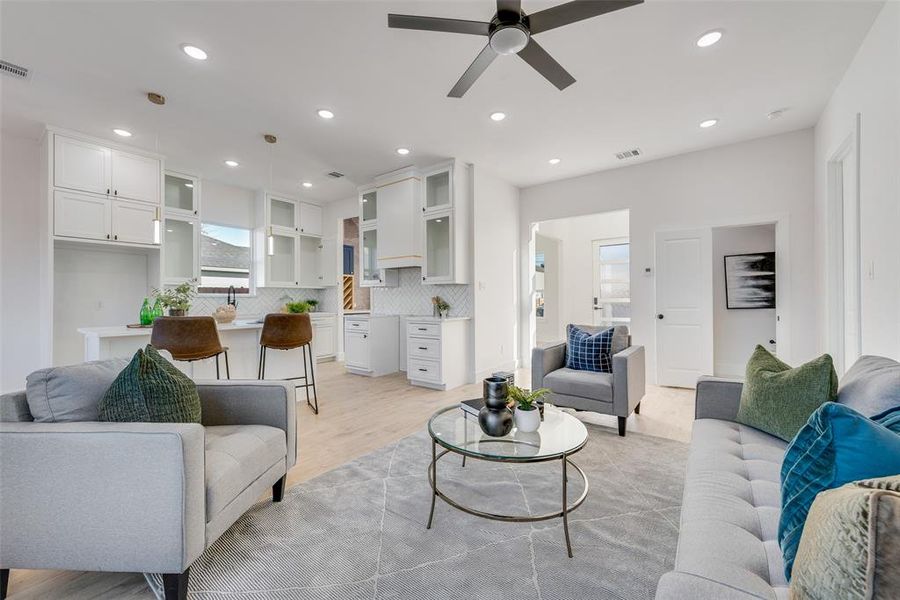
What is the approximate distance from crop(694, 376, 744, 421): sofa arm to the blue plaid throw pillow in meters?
1.07

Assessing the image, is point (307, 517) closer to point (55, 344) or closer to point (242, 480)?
point (242, 480)

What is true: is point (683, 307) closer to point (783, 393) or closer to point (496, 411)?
point (783, 393)

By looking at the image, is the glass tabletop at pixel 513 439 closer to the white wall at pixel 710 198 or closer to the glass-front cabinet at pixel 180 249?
the white wall at pixel 710 198

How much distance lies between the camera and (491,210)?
5.25m

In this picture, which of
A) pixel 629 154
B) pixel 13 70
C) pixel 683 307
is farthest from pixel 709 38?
pixel 13 70

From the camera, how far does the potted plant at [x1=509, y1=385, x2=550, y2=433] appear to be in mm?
1922

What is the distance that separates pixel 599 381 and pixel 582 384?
0.43 ft

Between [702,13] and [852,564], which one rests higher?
[702,13]

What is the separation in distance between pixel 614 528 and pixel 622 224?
6.01 metres

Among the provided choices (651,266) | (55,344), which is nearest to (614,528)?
(651,266)

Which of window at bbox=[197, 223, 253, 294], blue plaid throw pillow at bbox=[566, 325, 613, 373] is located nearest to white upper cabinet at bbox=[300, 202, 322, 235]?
window at bbox=[197, 223, 253, 294]

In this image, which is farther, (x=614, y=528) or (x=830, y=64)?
(x=830, y=64)

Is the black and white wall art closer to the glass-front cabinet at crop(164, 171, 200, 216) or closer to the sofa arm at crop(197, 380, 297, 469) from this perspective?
the sofa arm at crop(197, 380, 297, 469)

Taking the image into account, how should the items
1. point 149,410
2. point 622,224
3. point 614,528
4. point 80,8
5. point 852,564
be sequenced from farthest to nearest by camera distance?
point 622,224 → point 80,8 → point 614,528 → point 149,410 → point 852,564
